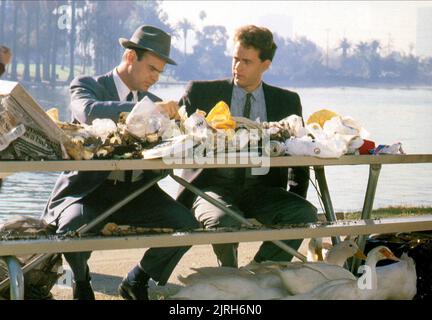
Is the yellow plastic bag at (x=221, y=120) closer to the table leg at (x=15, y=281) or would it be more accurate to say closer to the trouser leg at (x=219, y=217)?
the trouser leg at (x=219, y=217)

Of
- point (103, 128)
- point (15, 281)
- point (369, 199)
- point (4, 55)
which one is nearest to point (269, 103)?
point (369, 199)

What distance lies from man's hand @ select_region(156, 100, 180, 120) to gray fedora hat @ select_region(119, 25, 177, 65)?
25.5 inches

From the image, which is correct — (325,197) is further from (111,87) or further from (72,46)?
(72,46)

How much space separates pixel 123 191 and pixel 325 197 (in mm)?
1008

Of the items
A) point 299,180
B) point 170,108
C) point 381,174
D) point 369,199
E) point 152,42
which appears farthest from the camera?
point 381,174

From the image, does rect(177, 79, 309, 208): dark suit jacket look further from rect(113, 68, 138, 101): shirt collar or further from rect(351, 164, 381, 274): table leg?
rect(351, 164, 381, 274): table leg

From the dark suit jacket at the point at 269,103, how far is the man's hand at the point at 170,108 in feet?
2.36

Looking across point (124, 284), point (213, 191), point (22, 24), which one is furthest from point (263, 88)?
point (22, 24)

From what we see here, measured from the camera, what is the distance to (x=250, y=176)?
412 cm

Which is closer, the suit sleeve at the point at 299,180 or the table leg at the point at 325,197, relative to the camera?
the table leg at the point at 325,197

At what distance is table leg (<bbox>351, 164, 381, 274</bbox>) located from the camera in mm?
3736

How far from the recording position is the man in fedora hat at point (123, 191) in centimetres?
362

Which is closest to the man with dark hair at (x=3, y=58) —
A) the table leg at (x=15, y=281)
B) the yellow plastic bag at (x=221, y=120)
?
the yellow plastic bag at (x=221, y=120)
